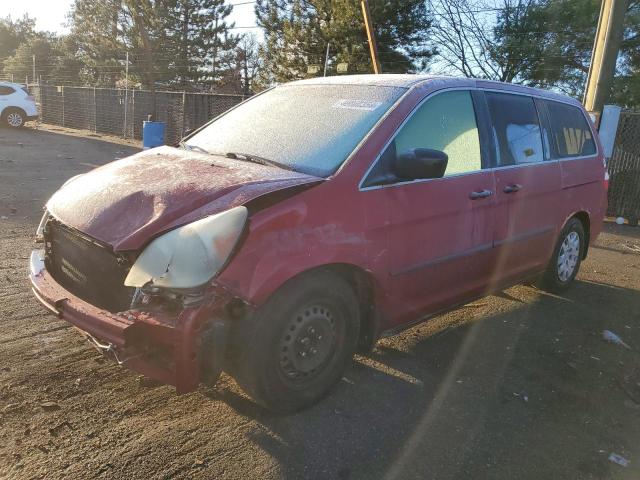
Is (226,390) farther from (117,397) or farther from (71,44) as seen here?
(71,44)

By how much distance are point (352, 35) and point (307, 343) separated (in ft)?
74.0

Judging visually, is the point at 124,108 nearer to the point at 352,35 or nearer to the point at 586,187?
the point at 352,35

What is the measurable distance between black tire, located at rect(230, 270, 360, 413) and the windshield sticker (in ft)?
3.81

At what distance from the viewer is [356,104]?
361 centimetres

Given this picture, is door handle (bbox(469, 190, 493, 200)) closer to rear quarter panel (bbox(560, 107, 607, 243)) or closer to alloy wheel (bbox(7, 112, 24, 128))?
rear quarter panel (bbox(560, 107, 607, 243))

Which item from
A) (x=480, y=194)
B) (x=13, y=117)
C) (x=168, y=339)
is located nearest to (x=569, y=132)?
(x=480, y=194)

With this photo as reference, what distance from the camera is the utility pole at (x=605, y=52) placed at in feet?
29.1

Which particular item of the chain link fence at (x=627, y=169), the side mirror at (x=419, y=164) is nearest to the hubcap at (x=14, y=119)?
the chain link fence at (x=627, y=169)

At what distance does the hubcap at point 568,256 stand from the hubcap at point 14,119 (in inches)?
856

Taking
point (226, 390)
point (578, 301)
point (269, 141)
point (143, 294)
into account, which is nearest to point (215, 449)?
point (226, 390)

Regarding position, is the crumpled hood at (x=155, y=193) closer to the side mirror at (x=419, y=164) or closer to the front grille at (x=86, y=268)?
the front grille at (x=86, y=268)

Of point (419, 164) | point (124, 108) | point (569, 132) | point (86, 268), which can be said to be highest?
point (569, 132)

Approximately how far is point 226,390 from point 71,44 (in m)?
57.8

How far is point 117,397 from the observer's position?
3148 mm
